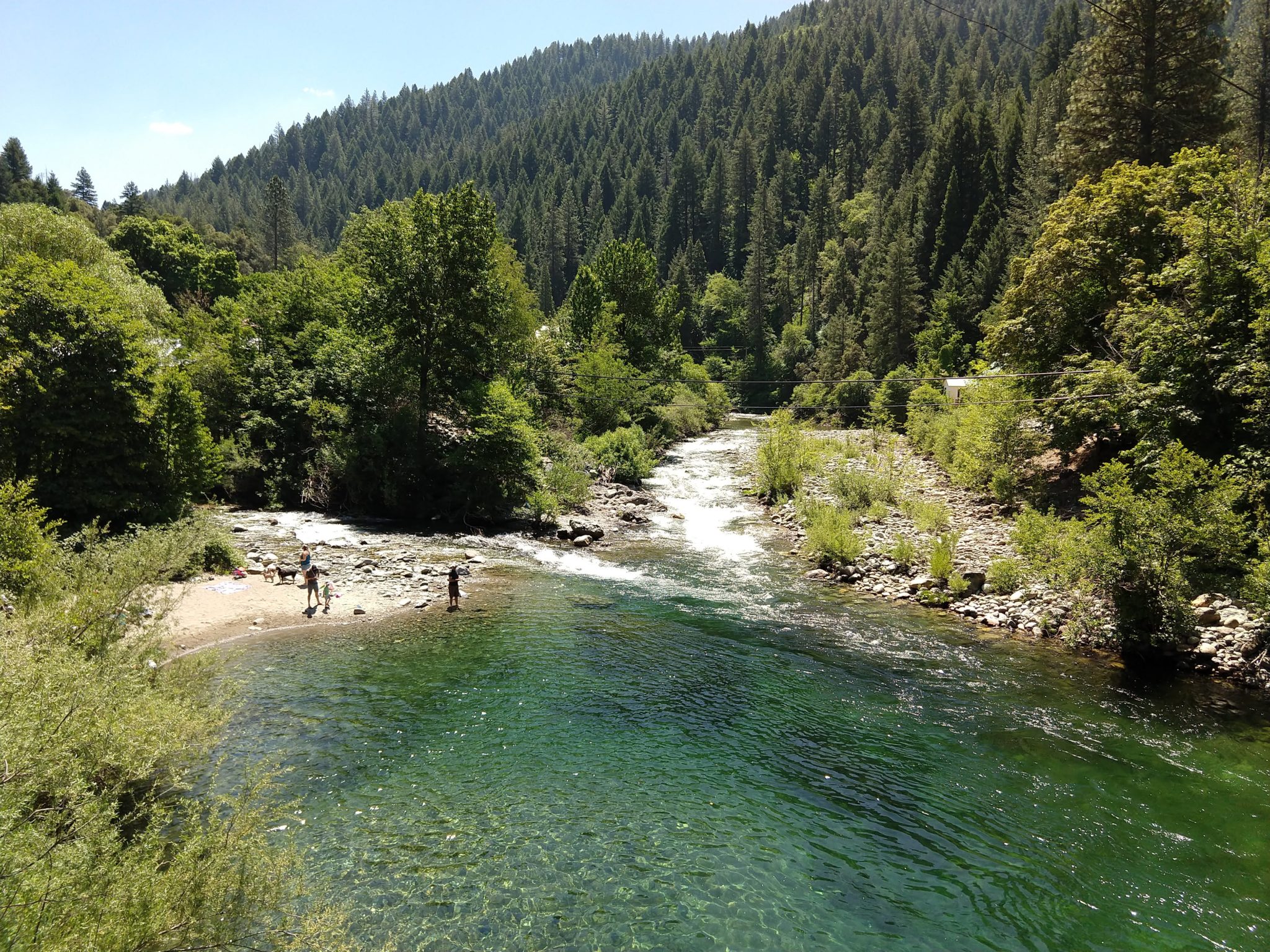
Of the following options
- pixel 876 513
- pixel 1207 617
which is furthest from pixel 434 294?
pixel 1207 617

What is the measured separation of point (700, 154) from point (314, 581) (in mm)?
137993

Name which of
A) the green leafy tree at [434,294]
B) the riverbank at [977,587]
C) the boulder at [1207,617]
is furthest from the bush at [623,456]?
the boulder at [1207,617]

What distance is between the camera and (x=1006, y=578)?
739 inches

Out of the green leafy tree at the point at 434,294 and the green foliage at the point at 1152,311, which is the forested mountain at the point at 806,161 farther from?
the green leafy tree at the point at 434,294

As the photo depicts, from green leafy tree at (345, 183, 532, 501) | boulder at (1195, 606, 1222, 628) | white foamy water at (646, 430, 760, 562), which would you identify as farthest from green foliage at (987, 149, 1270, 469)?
green leafy tree at (345, 183, 532, 501)

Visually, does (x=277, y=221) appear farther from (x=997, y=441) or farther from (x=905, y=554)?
(x=905, y=554)

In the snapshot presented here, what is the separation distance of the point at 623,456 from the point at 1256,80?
186 ft

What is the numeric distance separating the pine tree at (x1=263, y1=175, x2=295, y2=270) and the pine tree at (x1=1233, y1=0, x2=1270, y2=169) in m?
124

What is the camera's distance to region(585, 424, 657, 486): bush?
120 ft

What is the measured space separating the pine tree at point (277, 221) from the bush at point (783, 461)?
107 m

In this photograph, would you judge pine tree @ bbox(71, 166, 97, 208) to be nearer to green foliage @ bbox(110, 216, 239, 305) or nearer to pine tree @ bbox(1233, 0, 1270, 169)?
green foliage @ bbox(110, 216, 239, 305)

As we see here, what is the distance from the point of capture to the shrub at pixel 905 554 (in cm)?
2141

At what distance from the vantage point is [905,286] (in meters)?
62.2

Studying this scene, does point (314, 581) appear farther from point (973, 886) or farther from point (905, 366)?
point (905, 366)
